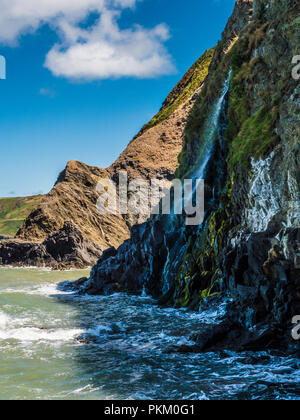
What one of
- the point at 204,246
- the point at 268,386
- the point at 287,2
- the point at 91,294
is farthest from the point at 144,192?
the point at 268,386

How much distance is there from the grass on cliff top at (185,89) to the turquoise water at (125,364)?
335 ft

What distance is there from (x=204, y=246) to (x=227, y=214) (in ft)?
9.27

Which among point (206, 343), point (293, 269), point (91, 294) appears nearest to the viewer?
point (293, 269)

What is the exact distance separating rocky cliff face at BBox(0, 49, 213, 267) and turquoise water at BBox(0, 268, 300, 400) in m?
49.9

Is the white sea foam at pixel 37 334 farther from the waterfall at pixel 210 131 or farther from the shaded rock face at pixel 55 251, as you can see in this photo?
the shaded rock face at pixel 55 251

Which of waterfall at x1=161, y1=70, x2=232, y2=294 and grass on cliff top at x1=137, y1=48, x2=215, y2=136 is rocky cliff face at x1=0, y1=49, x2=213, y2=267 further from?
waterfall at x1=161, y1=70, x2=232, y2=294

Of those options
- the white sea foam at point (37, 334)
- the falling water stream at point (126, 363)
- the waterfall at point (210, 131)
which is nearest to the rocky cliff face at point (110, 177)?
the waterfall at point (210, 131)

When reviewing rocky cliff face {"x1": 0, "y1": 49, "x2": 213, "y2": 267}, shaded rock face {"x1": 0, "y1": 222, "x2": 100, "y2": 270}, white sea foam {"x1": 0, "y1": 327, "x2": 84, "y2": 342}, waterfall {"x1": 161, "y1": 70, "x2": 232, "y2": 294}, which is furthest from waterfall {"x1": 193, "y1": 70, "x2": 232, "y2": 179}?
rocky cliff face {"x1": 0, "y1": 49, "x2": 213, "y2": 267}

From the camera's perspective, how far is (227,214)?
917 inches

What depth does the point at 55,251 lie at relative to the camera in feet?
237

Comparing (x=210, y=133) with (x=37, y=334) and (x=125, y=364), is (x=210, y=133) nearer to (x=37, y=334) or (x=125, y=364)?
(x=37, y=334)

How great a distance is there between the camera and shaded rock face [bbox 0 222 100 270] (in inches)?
2768

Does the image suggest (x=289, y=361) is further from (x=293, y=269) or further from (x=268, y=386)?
(x=293, y=269)

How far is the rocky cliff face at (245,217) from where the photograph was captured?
1370 centimetres
